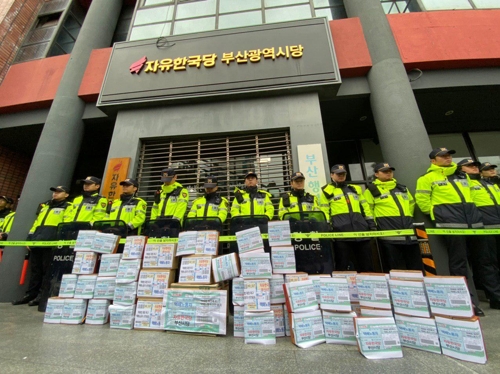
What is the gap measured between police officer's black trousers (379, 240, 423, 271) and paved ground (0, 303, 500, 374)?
107 centimetres

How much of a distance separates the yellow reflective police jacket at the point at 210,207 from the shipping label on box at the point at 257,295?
1.59 m

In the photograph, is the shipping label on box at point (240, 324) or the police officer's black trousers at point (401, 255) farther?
the police officer's black trousers at point (401, 255)

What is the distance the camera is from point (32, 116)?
672 centimetres

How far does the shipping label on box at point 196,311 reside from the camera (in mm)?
2447

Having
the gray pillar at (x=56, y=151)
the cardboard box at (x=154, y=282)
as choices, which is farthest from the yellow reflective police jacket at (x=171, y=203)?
the gray pillar at (x=56, y=151)

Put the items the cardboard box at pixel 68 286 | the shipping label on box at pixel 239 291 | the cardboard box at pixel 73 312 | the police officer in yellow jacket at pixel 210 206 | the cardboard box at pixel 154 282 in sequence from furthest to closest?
the police officer in yellow jacket at pixel 210 206
the cardboard box at pixel 68 286
the cardboard box at pixel 73 312
the cardboard box at pixel 154 282
the shipping label on box at pixel 239 291

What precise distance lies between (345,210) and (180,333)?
289 centimetres

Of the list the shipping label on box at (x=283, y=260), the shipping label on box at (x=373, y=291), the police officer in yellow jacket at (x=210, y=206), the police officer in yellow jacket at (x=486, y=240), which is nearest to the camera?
the shipping label on box at (x=373, y=291)

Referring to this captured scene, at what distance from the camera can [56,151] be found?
5.65 metres

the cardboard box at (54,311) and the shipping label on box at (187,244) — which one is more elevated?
the shipping label on box at (187,244)

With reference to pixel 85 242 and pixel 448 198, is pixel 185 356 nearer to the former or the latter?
pixel 85 242

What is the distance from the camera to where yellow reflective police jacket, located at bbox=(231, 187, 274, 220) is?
390cm

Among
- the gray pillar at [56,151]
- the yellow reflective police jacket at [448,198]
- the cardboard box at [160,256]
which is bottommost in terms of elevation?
the cardboard box at [160,256]

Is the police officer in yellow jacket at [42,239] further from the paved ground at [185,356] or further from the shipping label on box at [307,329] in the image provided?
the shipping label on box at [307,329]
